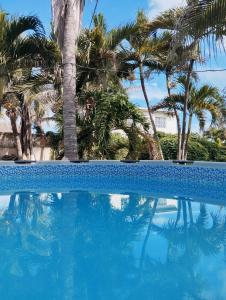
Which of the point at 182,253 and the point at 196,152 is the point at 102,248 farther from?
the point at 196,152

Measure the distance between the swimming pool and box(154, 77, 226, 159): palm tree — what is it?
4856mm

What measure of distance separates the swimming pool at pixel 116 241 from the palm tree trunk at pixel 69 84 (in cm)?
144

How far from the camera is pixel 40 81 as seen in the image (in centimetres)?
1155

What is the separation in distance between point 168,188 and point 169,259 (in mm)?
5425

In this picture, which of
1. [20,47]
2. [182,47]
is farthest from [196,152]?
[20,47]

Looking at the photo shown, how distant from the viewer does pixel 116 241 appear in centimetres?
403

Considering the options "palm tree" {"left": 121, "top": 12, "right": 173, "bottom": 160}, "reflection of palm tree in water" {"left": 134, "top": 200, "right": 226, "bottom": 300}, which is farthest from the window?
"reflection of palm tree in water" {"left": 134, "top": 200, "right": 226, "bottom": 300}

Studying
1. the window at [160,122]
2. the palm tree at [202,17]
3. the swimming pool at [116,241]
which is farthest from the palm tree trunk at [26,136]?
the window at [160,122]

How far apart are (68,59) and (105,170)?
3.55 m

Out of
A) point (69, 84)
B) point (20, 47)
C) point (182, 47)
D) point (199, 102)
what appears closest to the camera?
point (182, 47)

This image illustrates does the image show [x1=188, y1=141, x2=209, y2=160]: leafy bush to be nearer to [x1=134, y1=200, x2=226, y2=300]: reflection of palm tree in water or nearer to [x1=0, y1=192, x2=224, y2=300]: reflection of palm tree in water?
[x1=0, y1=192, x2=224, y2=300]: reflection of palm tree in water

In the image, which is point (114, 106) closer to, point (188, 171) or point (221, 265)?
point (188, 171)

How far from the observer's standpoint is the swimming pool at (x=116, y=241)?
2.72m

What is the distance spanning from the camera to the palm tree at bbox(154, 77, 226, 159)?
41.6ft
